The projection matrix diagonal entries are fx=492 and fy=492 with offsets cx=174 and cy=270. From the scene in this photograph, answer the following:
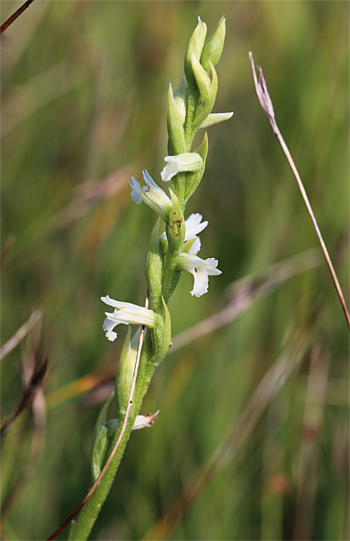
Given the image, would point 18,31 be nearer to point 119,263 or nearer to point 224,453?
point 119,263

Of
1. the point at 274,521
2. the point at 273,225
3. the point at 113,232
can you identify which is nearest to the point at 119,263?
the point at 113,232

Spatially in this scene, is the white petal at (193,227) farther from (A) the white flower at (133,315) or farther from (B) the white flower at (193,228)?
(A) the white flower at (133,315)

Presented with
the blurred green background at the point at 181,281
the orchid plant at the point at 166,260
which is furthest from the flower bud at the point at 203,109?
the blurred green background at the point at 181,281

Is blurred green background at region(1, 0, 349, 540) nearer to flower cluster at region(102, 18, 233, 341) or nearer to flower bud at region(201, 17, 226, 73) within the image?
flower cluster at region(102, 18, 233, 341)

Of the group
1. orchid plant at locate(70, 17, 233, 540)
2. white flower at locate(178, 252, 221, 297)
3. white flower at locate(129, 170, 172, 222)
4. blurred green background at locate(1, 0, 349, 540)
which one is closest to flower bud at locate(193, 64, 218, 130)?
orchid plant at locate(70, 17, 233, 540)

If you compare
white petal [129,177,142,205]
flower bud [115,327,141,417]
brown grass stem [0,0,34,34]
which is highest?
brown grass stem [0,0,34,34]

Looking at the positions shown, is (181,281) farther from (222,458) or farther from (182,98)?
(182,98)

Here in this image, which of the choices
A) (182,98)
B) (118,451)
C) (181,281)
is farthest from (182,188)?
(181,281)
